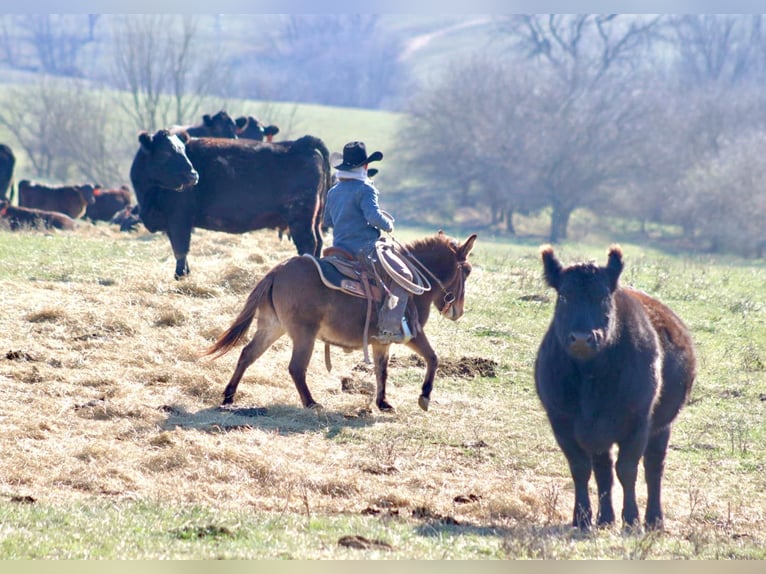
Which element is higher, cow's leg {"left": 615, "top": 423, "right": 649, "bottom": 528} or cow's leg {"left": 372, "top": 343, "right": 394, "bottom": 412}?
cow's leg {"left": 615, "top": 423, "right": 649, "bottom": 528}

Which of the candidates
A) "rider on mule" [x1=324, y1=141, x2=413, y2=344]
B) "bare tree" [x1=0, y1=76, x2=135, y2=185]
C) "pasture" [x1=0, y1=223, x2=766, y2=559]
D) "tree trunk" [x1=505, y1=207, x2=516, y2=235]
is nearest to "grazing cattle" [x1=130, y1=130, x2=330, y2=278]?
"pasture" [x1=0, y1=223, x2=766, y2=559]

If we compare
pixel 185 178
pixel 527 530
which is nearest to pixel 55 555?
pixel 527 530

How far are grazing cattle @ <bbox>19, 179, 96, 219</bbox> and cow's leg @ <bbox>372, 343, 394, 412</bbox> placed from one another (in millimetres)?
22287

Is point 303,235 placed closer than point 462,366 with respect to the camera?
No

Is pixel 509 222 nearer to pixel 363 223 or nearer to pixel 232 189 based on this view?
pixel 232 189

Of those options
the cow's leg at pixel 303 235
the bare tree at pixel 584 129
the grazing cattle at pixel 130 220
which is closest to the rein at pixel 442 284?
the cow's leg at pixel 303 235

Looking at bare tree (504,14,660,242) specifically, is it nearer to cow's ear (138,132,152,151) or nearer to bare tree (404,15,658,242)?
bare tree (404,15,658,242)

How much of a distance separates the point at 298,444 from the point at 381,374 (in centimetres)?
180

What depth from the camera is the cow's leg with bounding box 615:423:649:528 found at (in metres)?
6.93

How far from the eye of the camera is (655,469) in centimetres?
745

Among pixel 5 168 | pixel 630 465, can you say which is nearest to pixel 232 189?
pixel 630 465

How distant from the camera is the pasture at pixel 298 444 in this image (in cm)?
620

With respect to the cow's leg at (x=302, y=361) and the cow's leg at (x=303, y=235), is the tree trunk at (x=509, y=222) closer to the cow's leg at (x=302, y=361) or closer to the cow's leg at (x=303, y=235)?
the cow's leg at (x=303, y=235)

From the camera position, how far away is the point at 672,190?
53875 millimetres
